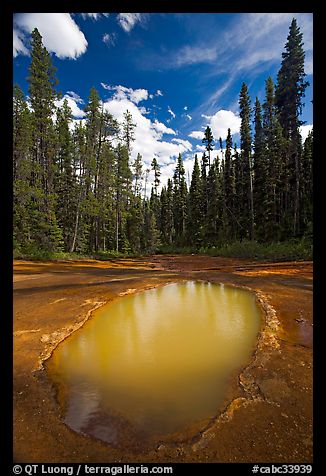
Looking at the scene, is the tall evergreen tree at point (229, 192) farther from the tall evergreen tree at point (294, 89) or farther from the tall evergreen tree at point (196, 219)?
the tall evergreen tree at point (294, 89)

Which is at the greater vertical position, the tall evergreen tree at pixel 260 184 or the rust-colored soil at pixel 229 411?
the tall evergreen tree at pixel 260 184

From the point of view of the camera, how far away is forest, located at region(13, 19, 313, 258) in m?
20.4

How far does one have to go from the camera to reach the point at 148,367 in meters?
3.86

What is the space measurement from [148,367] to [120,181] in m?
29.3

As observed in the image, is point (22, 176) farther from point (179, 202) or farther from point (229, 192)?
point (179, 202)

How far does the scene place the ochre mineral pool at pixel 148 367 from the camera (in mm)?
2705

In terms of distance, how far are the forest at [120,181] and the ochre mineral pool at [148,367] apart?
1508cm

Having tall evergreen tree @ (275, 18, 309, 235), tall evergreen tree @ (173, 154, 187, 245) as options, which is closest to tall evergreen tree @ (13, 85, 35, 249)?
tall evergreen tree @ (275, 18, 309, 235)

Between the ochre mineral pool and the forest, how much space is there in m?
15.1

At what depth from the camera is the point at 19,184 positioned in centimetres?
1908

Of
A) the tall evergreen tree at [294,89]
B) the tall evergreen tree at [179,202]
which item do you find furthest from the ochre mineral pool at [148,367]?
the tall evergreen tree at [179,202]

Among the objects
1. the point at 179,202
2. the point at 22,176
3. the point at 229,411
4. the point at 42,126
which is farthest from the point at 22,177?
the point at 179,202

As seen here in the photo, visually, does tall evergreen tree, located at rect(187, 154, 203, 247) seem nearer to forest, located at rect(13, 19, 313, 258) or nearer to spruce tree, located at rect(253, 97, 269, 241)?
forest, located at rect(13, 19, 313, 258)

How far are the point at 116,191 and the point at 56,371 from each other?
28.9 metres
